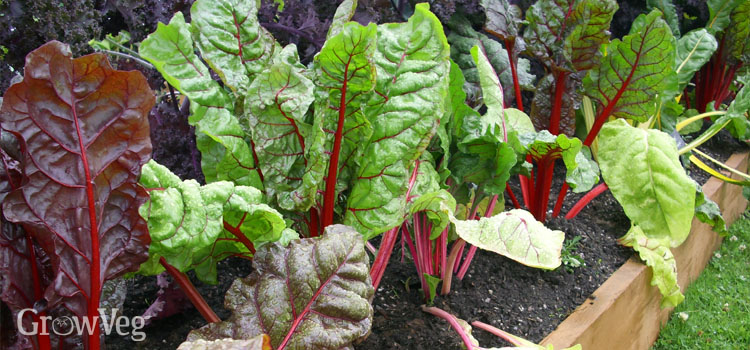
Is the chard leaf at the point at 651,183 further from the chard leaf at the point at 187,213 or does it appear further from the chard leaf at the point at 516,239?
Result: the chard leaf at the point at 187,213

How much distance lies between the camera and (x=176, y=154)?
1.52m

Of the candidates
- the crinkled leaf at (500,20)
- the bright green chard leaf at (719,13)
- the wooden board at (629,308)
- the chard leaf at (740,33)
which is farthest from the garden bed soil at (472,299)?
the chard leaf at (740,33)

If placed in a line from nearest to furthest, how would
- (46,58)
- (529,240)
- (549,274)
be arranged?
(46,58), (529,240), (549,274)

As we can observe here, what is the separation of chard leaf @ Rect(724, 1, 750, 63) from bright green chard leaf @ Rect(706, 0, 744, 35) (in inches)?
1.9

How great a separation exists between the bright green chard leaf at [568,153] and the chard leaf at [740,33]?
1.71 metres

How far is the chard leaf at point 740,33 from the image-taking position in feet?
9.46

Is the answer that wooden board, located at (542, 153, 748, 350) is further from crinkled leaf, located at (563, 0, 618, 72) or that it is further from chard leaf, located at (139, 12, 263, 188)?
chard leaf, located at (139, 12, 263, 188)

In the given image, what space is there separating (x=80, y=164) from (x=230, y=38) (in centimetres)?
50

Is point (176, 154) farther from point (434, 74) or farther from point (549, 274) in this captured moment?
point (549, 274)

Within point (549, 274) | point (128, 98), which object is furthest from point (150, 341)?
point (549, 274)

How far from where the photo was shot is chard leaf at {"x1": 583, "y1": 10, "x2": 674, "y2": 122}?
6.23ft

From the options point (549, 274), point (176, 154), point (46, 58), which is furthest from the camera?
point (549, 274)

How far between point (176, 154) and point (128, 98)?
0.61 metres

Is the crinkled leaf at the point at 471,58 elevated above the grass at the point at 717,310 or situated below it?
above
